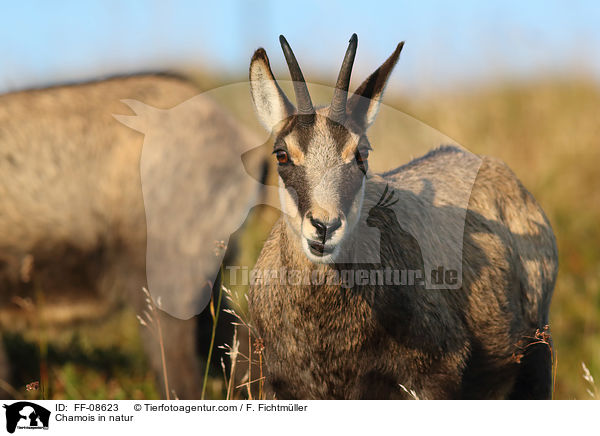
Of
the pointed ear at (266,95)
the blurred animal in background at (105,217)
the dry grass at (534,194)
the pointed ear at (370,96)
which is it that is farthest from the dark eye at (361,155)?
the blurred animal in background at (105,217)

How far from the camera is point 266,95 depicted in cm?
318

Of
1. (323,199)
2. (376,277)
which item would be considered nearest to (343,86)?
(323,199)

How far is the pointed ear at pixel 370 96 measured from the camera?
Result: 301 centimetres

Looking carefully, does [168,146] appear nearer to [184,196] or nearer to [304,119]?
[184,196]

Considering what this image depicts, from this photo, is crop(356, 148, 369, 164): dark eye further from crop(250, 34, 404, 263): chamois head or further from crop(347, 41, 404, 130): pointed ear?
crop(347, 41, 404, 130): pointed ear

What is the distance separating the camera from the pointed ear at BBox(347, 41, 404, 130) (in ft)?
9.88

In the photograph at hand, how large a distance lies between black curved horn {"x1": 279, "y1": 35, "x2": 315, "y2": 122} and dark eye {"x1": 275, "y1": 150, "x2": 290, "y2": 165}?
0.62 ft

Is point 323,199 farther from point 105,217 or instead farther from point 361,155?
point 105,217

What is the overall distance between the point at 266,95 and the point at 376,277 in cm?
105

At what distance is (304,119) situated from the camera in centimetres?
305
